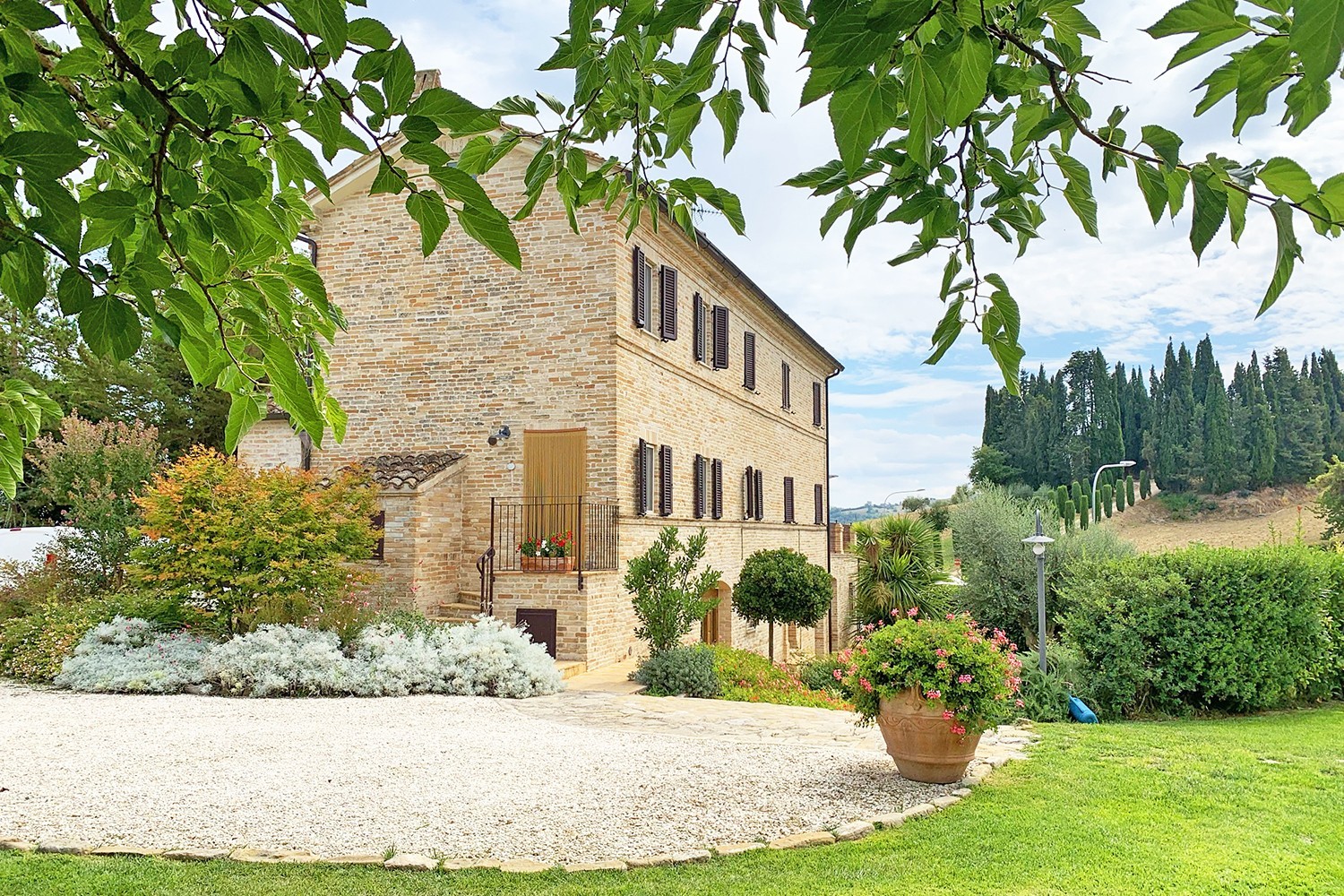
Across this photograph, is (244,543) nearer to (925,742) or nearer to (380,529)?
(380,529)

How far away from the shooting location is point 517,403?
15352 mm

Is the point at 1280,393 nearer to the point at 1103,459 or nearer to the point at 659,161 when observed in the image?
the point at 1103,459

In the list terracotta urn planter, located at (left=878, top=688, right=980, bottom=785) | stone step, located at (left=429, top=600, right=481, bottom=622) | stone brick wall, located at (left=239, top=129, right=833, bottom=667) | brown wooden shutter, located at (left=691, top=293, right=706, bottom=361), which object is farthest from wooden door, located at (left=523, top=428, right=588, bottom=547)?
terracotta urn planter, located at (left=878, top=688, right=980, bottom=785)

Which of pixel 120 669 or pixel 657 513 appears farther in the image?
pixel 657 513

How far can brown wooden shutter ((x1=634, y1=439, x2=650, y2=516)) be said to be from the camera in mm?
15320

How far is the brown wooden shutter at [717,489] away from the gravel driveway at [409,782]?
986cm

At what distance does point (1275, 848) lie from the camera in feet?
18.4

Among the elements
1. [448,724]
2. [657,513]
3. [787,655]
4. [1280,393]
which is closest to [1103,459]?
[1280,393]

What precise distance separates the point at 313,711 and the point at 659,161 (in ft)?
28.4

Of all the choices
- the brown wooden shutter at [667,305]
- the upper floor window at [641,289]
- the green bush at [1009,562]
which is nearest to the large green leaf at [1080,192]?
the upper floor window at [641,289]

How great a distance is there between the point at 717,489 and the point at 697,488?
4.33ft

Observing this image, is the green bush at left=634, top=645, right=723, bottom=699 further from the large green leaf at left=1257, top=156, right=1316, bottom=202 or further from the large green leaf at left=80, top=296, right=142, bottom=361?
the large green leaf at left=1257, top=156, right=1316, bottom=202

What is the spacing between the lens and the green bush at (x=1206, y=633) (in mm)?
11891

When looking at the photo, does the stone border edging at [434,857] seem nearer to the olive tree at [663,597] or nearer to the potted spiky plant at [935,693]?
the potted spiky plant at [935,693]
